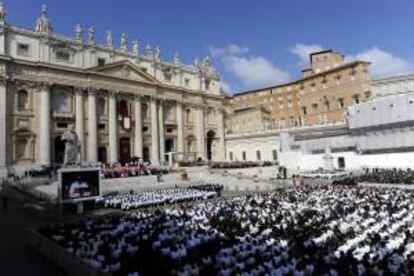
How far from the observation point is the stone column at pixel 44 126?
42.2 meters

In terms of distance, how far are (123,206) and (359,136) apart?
115ft

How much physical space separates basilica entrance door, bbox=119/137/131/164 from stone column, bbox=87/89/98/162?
4.56 metres

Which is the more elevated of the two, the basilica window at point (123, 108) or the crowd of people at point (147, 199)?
the basilica window at point (123, 108)

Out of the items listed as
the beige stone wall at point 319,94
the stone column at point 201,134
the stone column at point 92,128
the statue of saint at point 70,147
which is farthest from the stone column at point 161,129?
the statue of saint at point 70,147

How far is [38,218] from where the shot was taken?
67.6ft

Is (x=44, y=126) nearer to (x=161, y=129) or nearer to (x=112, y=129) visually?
(x=112, y=129)

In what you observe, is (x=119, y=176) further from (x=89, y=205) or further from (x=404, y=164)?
(x=404, y=164)

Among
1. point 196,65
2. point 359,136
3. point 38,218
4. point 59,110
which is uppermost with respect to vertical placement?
point 196,65

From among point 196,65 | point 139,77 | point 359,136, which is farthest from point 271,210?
point 196,65

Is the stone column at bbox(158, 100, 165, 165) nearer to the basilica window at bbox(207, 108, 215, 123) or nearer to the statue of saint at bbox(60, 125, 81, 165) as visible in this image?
the basilica window at bbox(207, 108, 215, 123)

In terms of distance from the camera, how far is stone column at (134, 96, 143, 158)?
170 feet

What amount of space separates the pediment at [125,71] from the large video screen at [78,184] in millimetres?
28727

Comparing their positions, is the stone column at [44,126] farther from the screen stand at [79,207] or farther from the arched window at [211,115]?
the arched window at [211,115]

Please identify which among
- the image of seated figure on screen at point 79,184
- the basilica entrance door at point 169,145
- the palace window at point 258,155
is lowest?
the image of seated figure on screen at point 79,184
